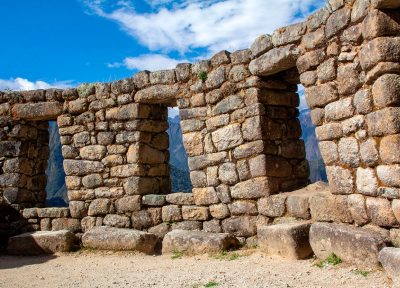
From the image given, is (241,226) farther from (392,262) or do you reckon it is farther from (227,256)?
(392,262)

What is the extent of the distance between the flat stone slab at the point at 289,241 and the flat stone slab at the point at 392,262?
1.23 metres

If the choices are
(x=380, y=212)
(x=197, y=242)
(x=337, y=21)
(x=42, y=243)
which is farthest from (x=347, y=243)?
(x=42, y=243)

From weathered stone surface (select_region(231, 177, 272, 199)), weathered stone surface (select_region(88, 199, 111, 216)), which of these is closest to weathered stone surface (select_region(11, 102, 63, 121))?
weathered stone surface (select_region(88, 199, 111, 216))

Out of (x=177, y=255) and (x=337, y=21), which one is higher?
(x=337, y=21)

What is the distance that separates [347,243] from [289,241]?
0.81 m

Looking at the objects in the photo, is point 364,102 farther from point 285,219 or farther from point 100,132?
point 100,132

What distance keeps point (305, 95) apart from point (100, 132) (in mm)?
4115

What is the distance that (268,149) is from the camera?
611 cm

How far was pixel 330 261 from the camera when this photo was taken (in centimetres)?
452

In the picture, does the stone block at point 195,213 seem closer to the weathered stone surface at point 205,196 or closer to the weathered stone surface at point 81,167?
the weathered stone surface at point 205,196

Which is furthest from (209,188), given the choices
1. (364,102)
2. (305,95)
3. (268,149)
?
(364,102)

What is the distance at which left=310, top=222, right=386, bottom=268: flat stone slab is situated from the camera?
13.4 feet

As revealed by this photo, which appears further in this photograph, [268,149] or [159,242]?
[159,242]

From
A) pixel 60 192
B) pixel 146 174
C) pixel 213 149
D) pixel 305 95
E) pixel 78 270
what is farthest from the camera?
pixel 60 192
